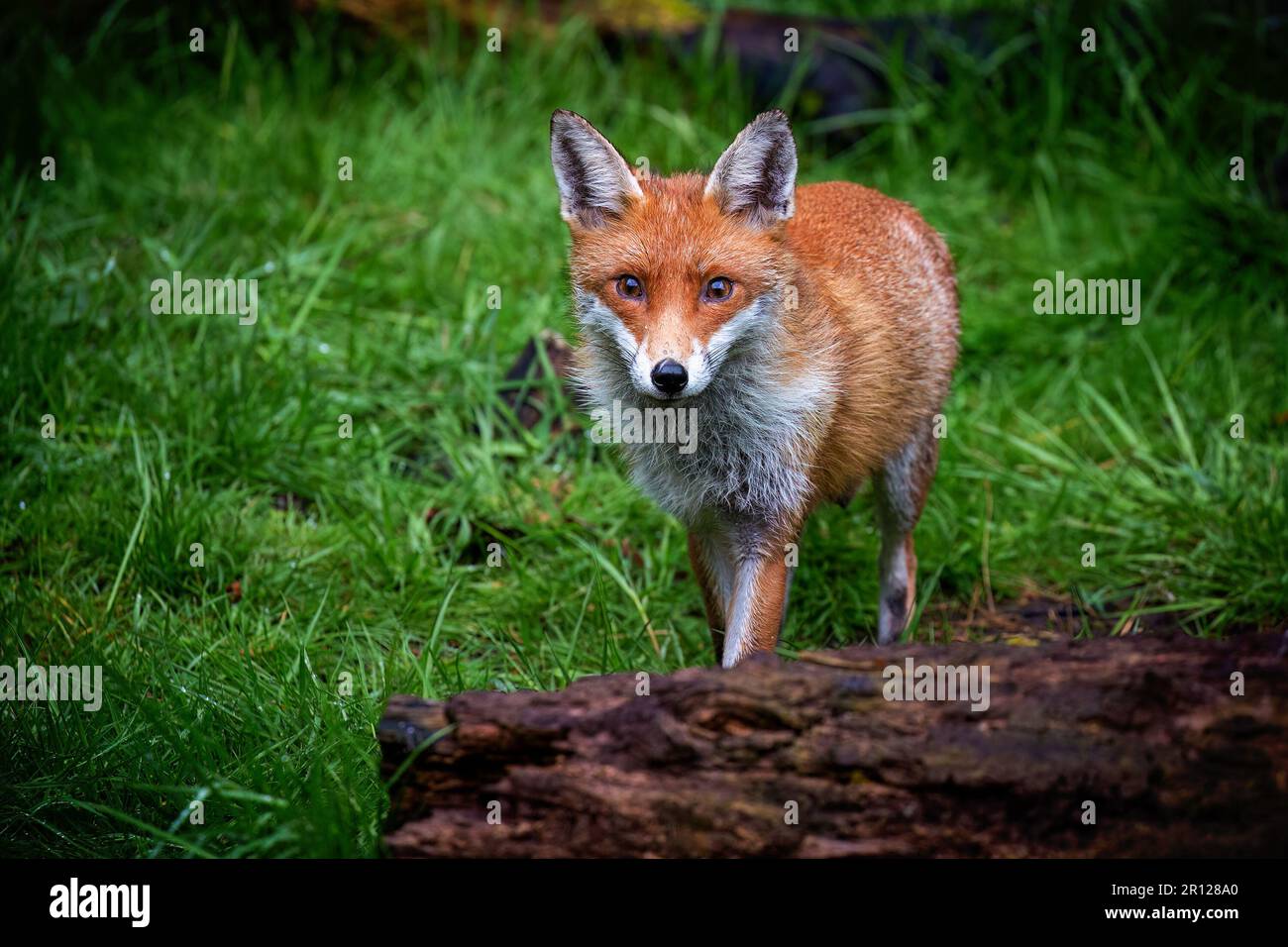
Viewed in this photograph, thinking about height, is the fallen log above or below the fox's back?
below

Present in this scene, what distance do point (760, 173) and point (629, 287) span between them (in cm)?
60

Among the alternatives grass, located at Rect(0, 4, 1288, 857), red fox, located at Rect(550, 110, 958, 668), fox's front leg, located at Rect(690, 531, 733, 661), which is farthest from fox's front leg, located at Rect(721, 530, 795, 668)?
grass, located at Rect(0, 4, 1288, 857)

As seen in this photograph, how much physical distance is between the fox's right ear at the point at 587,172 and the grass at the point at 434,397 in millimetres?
1045

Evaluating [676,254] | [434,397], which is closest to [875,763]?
[676,254]

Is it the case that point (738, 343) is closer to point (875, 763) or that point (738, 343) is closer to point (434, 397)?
point (875, 763)

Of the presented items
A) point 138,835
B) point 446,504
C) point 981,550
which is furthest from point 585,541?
point 138,835

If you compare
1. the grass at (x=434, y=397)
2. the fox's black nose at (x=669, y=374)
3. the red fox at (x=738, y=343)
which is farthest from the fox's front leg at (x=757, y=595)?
the fox's black nose at (x=669, y=374)

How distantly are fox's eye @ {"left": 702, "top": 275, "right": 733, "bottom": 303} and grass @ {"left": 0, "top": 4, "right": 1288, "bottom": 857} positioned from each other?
124 cm

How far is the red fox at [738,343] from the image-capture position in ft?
12.4

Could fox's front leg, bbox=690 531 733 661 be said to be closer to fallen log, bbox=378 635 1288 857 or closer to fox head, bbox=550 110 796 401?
fox head, bbox=550 110 796 401

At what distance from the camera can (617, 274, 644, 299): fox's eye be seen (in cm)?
380

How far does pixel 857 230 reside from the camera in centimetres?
477

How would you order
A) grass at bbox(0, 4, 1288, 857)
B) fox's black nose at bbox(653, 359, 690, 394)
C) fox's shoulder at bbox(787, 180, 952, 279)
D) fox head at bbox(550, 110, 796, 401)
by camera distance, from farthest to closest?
fox's shoulder at bbox(787, 180, 952, 279)
grass at bbox(0, 4, 1288, 857)
fox head at bbox(550, 110, 796, 401)
fox's black nose at bbox(653, 359, 690, 394)
